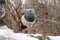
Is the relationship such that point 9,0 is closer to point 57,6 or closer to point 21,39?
point 57,6

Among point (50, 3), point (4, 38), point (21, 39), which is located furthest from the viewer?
point (50, 3)

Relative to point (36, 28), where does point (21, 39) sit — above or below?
above

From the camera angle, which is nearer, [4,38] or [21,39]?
[4,38]

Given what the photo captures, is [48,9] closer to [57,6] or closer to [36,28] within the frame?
[57,6]

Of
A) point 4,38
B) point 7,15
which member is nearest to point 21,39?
point 4,38

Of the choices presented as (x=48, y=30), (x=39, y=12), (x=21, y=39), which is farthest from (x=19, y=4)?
(x=21, y=39)

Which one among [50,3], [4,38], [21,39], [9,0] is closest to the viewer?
[4,38]

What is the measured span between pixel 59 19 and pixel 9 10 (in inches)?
42.6

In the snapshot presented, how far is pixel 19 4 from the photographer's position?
3770mm

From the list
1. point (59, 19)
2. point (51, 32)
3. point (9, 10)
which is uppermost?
point (9, 10)

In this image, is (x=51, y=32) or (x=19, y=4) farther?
(x=51, y=32)

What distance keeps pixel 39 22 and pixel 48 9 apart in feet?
1.10

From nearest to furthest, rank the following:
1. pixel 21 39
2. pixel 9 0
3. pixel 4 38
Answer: pixel 4 38 → pixel 21 39 → pixel 9 0

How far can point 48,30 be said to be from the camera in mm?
4246
